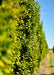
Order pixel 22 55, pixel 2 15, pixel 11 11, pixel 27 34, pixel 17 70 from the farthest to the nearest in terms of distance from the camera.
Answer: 1. pixel 27 34
2. pixel 22 55
3. pixel 17 70
4. pixel 11 11
5. pixel 2 15

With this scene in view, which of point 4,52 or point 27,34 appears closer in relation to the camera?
point 4,52

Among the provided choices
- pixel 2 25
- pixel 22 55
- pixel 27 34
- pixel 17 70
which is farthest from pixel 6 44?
pixel 27 34

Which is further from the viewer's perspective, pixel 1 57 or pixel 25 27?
pixel 25 27

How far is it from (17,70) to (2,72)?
3.85 metres

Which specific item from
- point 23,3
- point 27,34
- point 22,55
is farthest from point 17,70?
point 23,3

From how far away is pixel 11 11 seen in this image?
1705 mm

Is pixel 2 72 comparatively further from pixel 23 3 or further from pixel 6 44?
pixel 23 3

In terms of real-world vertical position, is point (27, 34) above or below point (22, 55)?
above

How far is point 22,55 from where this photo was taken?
5.81 metres

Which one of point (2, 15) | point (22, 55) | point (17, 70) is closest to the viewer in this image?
point (2, 15)

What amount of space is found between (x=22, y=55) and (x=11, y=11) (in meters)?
4.23

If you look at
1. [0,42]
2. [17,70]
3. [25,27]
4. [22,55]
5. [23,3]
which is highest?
[23,3]

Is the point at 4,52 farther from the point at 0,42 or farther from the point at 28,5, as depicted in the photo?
the point at 28,5

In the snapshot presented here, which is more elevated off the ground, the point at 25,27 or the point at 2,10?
the point at 25,27
